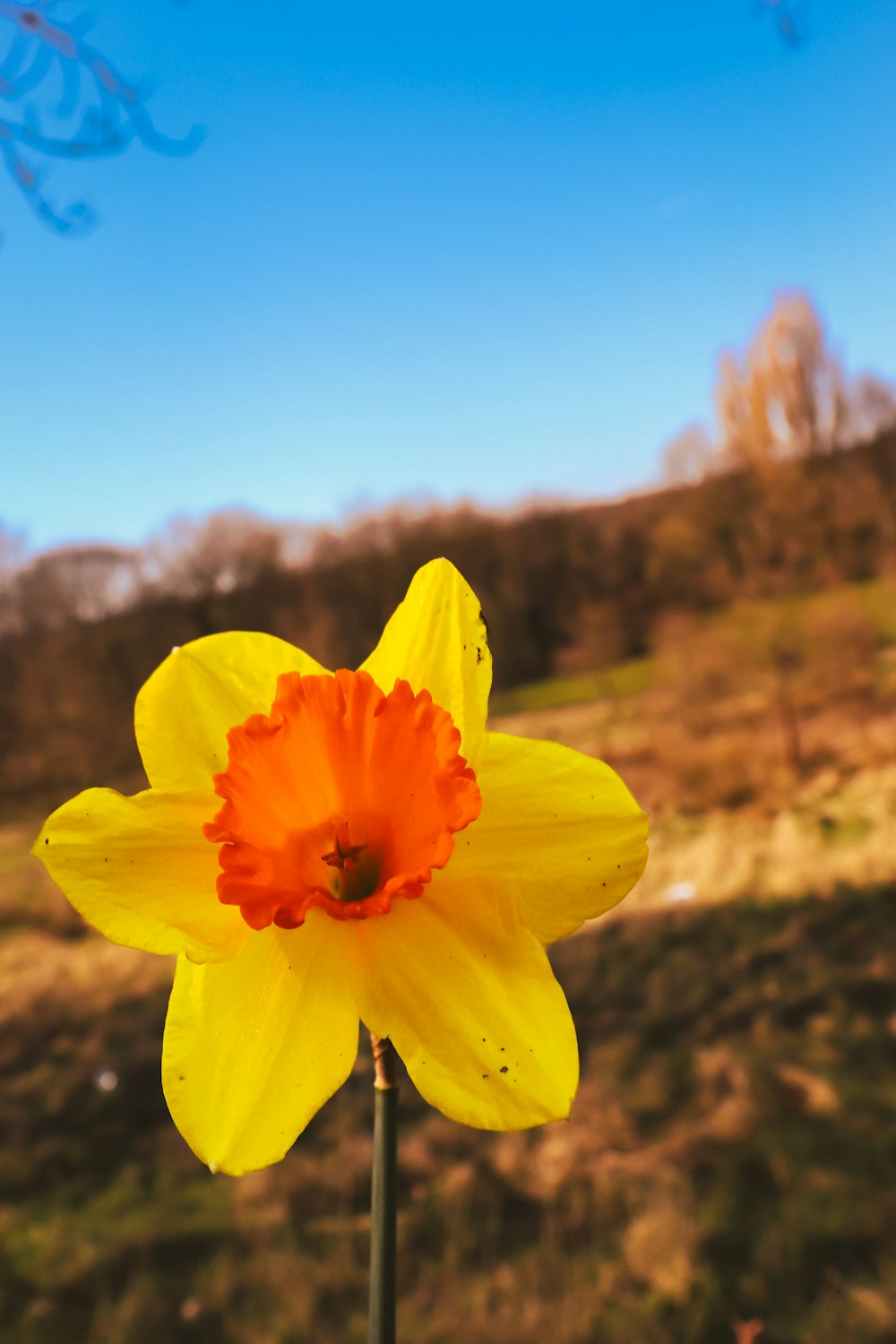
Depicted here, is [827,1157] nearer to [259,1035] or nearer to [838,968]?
[838,968]

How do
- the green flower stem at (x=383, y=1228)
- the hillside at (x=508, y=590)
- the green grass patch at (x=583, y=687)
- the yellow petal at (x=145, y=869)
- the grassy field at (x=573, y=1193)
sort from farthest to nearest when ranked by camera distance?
1. the green grass patch at (x=583, y=687)
2. the hillside at (x=508, y=590)
3. the grassy field at (x=573, y=1193)
4. the yellow petal at (x=145, y=869)
5. the green flower stem at (x=383, y=1228)

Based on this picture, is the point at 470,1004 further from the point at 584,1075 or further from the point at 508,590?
the point at 508,590

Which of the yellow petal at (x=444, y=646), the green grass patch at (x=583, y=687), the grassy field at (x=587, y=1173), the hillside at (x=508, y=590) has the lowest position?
the green grass patch at (x=583, y=687)

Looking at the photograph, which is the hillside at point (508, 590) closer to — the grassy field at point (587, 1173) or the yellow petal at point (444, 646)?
the yellow petal at point (444, 646)

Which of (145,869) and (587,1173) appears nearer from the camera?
(145,869)

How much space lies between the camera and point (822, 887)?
5391 mm

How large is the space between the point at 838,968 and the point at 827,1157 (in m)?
1.46

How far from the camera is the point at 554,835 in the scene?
0.43 meters

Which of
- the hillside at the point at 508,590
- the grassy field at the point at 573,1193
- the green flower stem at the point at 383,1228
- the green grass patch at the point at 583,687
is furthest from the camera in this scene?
the green grass patch at the point at 583,687

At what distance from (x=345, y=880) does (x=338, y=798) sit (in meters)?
0.05

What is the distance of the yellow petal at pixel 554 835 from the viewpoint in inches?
16.2

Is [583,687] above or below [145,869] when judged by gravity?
below

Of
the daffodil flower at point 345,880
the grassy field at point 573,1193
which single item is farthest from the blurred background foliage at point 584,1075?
the daffodil flower at point 345,880

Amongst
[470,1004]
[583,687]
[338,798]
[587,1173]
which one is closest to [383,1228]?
[470,1004]
